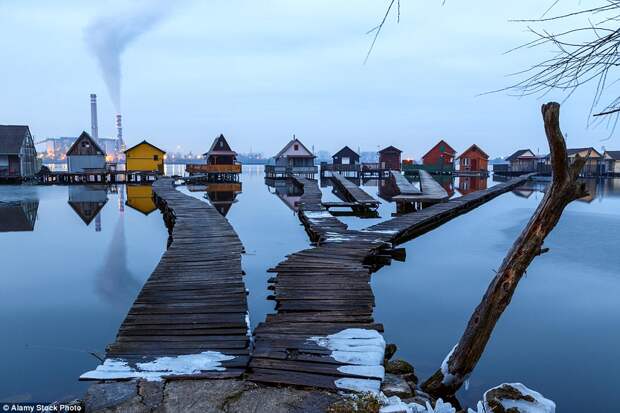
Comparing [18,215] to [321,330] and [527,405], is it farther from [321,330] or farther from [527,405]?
[527,405]

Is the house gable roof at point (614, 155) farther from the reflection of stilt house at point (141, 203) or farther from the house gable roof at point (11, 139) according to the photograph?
the house gable roof at point (11, 139)

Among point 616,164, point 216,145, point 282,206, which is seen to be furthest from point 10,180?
point 616,164

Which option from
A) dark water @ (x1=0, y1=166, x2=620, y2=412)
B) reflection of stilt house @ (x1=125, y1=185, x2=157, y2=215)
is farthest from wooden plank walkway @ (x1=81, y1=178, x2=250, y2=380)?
reflection of stilt house @ (x1=125, y1=185, x2=157, y2=215)

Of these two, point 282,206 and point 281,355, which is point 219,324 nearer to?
point 281,355

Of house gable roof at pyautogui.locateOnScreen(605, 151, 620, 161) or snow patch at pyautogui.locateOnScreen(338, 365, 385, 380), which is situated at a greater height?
house gable roof at pyautogui.locateOnScreen(605, 151, 620, 161)

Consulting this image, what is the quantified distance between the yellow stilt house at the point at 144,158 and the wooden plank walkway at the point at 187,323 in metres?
55.3

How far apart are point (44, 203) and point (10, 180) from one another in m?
27.6

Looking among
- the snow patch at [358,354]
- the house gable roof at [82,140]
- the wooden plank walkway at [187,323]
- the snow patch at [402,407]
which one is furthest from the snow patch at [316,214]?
the house gable roof at [82,140]

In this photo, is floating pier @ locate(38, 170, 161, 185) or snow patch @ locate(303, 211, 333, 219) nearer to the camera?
snow patch @ locate(303, 211, 333, 219)

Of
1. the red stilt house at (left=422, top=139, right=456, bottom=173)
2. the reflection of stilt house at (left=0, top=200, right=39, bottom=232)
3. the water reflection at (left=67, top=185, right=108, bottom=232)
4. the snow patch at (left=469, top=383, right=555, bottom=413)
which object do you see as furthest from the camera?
the red stilt house at (left=422, top=139, right=456, bottom=173)

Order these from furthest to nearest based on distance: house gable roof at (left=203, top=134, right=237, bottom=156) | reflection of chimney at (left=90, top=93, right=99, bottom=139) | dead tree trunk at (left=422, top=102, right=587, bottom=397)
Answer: reflection of chimney at (left=90, top=93, right=99, bottom=139) → house gable roof at (left=203, top=134, right=237, bottom=156) → dead tree trunk at (left=422, top=102, right=587, bottom=397)

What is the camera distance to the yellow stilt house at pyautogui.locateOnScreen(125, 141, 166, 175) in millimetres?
64375

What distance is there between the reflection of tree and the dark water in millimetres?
43

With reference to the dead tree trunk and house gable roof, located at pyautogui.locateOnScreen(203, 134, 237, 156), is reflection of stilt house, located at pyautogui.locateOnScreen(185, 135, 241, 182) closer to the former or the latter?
house gable roof, located at pyautogui.locateOnScreen(203, 134, 237, 156)
